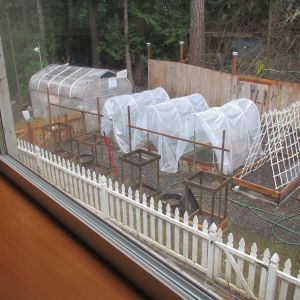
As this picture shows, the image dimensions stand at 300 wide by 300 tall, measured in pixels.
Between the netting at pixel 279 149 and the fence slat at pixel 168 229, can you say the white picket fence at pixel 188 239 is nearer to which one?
the fence slat at pixel 168 229

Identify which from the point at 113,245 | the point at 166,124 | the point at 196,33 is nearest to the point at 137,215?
the point at 113,245

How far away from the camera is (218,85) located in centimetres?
602

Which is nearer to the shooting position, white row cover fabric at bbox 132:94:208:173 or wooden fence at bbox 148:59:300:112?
white row cover fabric at bbox 132:94:208:173

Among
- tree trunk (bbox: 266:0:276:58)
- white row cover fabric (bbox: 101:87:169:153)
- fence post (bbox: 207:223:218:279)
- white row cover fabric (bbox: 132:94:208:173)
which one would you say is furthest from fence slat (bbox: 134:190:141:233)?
tree trunk (bbox: 266:0:276:58)

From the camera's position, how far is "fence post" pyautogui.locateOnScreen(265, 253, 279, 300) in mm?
1832

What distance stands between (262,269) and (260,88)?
404 centimetres

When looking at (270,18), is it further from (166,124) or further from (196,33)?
(166,124)

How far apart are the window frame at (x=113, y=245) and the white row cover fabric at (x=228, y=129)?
3266mm

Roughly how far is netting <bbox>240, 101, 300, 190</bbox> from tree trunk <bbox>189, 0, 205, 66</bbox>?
131 inches

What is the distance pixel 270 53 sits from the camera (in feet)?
21.6

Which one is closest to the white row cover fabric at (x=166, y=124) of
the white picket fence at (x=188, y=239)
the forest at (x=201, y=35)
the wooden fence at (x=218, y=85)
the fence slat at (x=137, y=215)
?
the wooden fence at (x=218, y=85)

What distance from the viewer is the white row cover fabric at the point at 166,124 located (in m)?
4.48

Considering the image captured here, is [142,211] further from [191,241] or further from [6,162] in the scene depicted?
[6,162]

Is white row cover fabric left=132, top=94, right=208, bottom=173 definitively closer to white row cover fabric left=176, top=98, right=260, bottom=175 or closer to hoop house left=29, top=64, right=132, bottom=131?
white row cover fabric left=176, top=98, right=260, bottom=175
